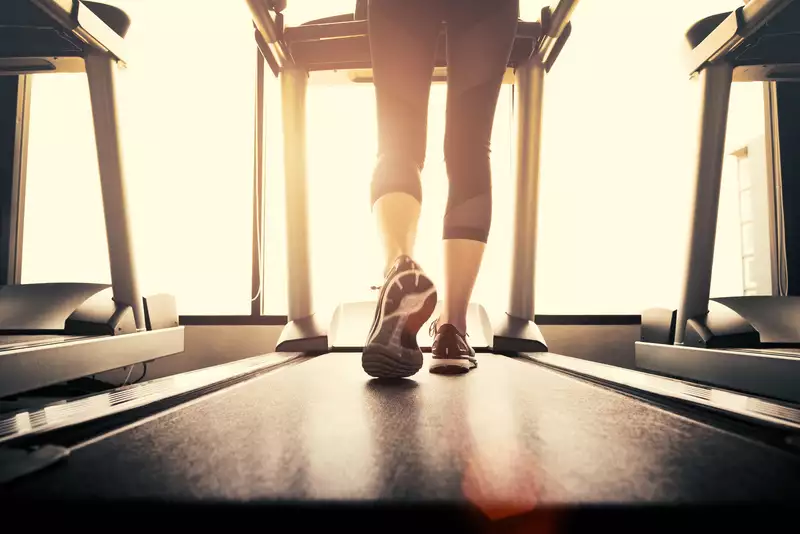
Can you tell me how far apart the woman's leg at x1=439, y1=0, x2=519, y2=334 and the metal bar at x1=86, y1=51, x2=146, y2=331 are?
128 cm

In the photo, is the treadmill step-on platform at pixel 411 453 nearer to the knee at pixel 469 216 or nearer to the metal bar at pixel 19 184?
the knee at pixel 469 216

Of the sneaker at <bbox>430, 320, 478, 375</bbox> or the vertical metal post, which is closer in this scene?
the sneaker at <bbox>430, 320, 478, 375</bbox>

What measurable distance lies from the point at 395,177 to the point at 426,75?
25 centimetres

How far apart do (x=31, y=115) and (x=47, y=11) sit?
114 cm

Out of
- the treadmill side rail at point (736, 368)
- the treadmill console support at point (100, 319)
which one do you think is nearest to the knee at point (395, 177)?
the treadmill side rail at point (736, 368)

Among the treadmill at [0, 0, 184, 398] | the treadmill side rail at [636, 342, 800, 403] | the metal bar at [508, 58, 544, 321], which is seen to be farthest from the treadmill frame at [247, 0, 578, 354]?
the treadmill at [0, 0, 184, 398]

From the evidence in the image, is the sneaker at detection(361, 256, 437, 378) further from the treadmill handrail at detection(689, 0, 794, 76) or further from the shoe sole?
the treadmill handrail at detection(689, 0, 794, 76)

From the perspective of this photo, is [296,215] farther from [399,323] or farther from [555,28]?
[555,28]

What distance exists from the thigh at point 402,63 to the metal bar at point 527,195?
804mm

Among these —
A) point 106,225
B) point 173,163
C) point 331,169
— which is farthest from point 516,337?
point 173,163

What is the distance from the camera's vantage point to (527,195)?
5.63 ft

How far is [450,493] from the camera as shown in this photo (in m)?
0.35

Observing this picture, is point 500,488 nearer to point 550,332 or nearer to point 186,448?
point 186,448

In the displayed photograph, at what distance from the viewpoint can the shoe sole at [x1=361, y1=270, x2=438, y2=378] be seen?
89 cm
